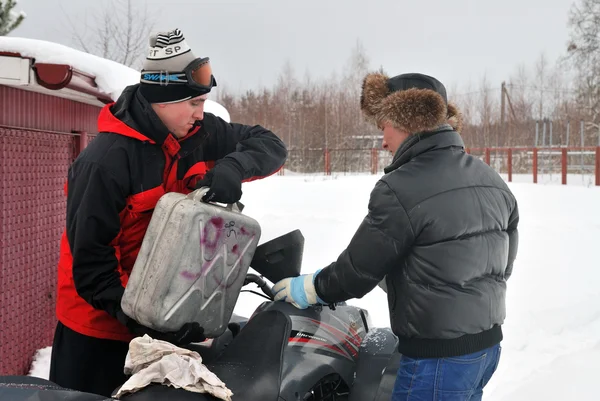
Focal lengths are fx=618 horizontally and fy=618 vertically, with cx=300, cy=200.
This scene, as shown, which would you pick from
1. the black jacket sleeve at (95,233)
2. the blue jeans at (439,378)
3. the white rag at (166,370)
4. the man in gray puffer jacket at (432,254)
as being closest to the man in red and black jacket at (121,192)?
the black jacket sleeve at (95,233)

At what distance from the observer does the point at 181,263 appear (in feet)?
6.82

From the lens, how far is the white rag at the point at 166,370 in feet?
5.69

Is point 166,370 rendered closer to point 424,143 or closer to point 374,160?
point 424,143

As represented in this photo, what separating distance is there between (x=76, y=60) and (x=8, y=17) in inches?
451

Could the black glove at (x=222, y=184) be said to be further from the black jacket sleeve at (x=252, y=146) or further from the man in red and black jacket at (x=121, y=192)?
the black jacket sleeve at (x=252, y=146)

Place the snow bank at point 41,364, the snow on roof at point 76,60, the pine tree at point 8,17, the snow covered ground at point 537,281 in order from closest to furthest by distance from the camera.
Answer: the snow on roof at point 76,60 < the snow covered ground at point 537,281 < the snow bank at point 41,364 < the pine tree at point 8,17

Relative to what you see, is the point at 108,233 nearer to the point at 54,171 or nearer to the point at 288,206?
the point at 54,171

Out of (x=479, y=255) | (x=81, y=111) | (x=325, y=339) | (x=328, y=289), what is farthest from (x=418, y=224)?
(x=81, y=111)

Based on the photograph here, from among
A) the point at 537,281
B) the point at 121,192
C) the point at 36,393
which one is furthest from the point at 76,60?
the point at 537,281

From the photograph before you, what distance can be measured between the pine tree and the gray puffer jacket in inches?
544

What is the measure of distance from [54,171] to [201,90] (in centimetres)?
322

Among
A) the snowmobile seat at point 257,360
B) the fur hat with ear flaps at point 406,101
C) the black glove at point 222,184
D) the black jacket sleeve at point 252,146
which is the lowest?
the snowmobile seat at point 257,360

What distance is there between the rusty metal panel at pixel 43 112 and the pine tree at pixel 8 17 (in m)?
9.36

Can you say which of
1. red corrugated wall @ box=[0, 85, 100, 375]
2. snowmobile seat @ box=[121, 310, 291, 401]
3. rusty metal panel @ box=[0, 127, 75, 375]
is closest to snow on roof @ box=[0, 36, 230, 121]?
red corrugated wall @ box=[0, 85, 100, 375]
